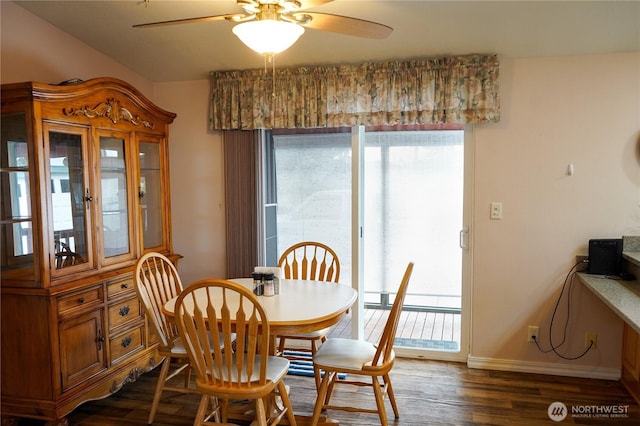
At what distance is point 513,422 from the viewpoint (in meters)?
2.63

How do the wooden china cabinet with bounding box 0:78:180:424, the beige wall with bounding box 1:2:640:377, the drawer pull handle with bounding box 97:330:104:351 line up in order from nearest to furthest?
the wooden china cabinet with bounding box 0:78:180:424, the drawer pull handle with bounding box 97:330:104:351, the beige wall with bounding box 1:2:640:377

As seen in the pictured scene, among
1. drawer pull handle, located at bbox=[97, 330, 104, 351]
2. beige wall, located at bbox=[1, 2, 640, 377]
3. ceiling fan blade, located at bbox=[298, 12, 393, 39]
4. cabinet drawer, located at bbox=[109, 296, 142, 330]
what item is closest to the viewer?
ceiling fan blade, located at bbox=[298, 12, 393, 39]

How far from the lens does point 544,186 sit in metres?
3.18

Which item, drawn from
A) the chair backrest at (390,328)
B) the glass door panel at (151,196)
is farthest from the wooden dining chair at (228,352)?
the glass door panel at (151,196)

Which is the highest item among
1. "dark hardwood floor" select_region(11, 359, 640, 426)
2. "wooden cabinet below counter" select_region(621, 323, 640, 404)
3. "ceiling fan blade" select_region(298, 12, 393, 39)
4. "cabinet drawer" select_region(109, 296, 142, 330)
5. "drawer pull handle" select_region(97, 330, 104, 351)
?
"ceiling fan blade" select_region(298, 12, 393, 39)

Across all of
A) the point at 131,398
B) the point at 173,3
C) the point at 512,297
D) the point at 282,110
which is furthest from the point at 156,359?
the point at 512,297

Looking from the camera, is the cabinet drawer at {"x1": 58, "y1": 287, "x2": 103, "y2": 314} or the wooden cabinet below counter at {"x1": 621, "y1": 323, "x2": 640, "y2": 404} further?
the wooden cabinet below counter at {"x1": 621, "y1": 323, "x2": 640, "y2": 404}

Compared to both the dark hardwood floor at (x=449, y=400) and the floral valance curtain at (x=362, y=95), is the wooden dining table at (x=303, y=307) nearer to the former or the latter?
the dark hardwood floor at (x=449, y=400)

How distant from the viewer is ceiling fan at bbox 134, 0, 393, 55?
1864 millimetres

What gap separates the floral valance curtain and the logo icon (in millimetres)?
1861

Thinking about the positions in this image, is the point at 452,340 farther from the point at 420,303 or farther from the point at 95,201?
the point at 95,201

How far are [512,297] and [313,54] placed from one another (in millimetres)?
2243

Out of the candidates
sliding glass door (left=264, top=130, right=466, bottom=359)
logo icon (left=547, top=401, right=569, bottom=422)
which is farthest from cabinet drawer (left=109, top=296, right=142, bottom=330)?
logo icon (left=547, top=401, right=569, bottom=422)

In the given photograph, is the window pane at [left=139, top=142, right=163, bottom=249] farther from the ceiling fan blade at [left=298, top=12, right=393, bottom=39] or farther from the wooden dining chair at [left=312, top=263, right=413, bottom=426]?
the ceiling fan blade at [left=298, top=12, right=393, bottom=39]
